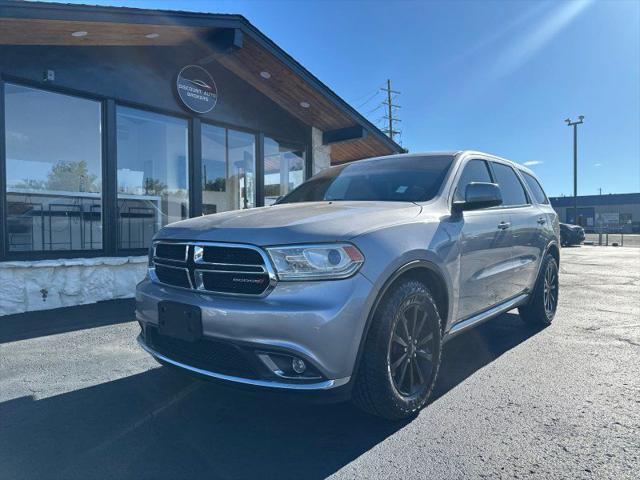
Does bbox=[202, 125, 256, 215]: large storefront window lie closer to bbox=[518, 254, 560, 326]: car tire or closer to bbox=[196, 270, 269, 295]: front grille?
bbox=[518, 254, 560, 326]: car tire

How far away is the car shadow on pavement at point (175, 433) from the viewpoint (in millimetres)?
2357

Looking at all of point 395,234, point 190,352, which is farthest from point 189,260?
point 395,234

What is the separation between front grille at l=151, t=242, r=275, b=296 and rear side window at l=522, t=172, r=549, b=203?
394cm

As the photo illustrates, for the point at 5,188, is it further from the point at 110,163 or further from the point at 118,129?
the point at 118,129

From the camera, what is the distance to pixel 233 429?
278cm

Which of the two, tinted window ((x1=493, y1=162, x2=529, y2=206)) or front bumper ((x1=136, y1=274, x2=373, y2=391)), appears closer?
front bumper ((x1=136, y1=274, x2=373, y2=391))

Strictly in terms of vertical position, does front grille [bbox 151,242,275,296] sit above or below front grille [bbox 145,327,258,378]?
above

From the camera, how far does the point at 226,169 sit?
9172 mm

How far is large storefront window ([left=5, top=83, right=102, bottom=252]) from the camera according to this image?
21.4ft

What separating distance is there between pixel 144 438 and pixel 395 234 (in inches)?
74.8

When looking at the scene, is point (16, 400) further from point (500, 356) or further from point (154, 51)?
point (154, 51)

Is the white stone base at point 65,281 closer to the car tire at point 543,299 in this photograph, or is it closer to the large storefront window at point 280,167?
the large storefront window at point 280,167

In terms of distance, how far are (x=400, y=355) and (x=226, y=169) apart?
7124 mm

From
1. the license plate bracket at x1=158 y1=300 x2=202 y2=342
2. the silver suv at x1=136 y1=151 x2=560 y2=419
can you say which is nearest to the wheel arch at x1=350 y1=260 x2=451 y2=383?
the silver suv at x1=136 y1=151 x2=560 y2=419
